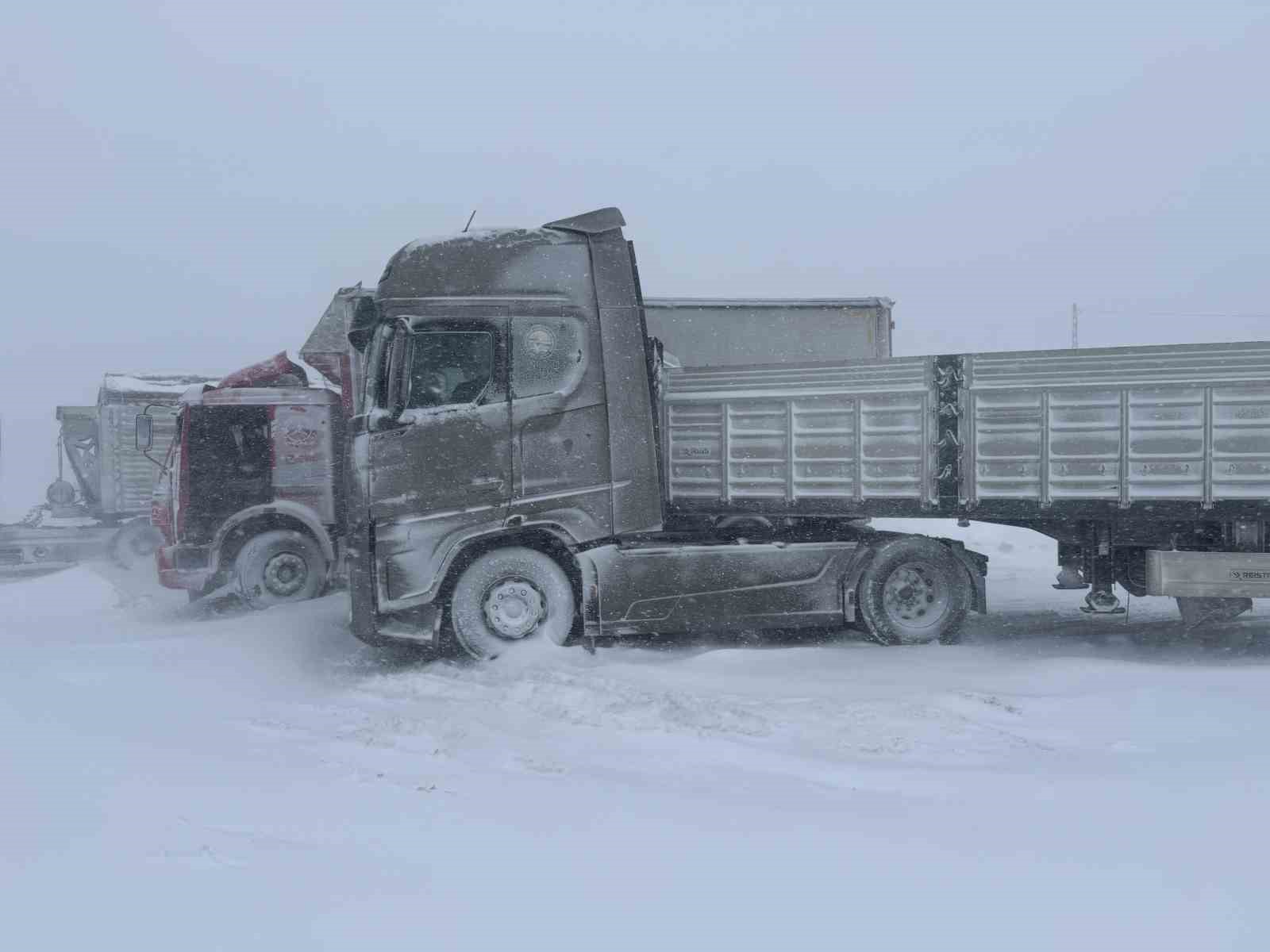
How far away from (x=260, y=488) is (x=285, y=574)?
112cm

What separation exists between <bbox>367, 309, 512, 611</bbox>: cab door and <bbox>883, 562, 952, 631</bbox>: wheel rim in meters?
3.40

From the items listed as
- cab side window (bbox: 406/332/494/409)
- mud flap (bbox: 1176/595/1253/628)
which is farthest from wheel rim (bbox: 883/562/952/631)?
cab side window (bbox: 406/332/494/409)

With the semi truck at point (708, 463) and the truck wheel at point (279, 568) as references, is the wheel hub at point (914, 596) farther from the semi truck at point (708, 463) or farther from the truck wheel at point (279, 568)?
the truck wheel at point (279, 568)

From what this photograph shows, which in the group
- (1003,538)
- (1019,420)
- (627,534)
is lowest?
(1003,538)

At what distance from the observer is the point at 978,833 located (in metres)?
3.63

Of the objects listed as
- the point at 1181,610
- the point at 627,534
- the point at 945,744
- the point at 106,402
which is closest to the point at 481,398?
the point at 627,534

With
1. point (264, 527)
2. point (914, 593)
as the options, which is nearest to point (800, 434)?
point (914, 593)

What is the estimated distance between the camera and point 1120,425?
24.5 ft

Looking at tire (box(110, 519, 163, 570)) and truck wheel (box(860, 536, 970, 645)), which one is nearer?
truck wheel (box(860, 536, 970, 645))

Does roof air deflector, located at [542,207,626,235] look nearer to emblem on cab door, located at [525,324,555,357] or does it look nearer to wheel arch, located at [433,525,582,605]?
emblem on cab door, located at [525,324,555,357]

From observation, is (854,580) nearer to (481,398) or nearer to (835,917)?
(481,398)

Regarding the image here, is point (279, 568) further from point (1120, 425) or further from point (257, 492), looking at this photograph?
point (1120, 425)

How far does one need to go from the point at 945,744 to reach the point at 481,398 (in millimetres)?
4290

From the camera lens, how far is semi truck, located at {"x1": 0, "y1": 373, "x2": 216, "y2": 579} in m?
18.0
